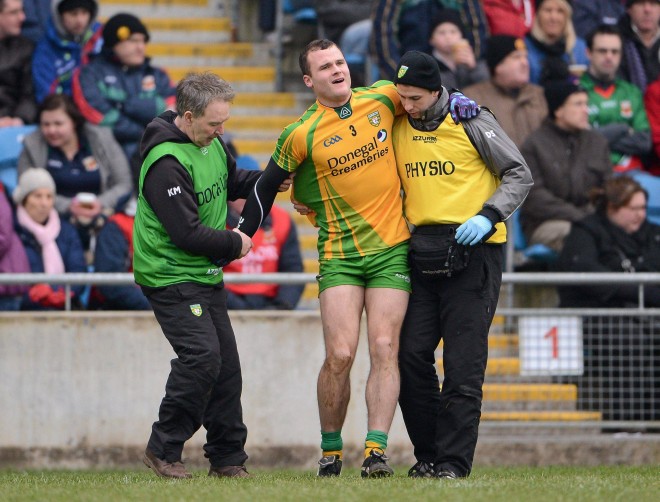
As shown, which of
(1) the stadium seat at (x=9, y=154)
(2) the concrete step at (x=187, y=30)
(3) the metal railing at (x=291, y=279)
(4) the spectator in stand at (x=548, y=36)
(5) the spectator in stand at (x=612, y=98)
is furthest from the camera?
(2) the concrete step at (x=187, y=30)

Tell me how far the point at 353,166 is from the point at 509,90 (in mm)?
5232

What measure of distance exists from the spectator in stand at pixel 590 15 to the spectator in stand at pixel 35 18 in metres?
5.37

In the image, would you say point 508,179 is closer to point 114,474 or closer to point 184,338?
point 184,338

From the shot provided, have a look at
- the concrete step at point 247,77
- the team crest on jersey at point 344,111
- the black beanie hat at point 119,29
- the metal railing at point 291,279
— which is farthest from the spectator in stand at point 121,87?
the team crest on jersey at point 344,111

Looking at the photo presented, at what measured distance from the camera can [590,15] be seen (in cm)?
1586

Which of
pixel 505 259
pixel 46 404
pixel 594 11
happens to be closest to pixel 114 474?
pixel 46 404

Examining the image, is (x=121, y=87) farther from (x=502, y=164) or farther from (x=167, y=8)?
(x=502, y=164)

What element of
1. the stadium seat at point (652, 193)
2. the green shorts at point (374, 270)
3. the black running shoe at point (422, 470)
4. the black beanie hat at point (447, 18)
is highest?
the black beanie hat at point (447, 18)

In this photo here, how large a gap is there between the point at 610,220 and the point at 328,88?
433 cm

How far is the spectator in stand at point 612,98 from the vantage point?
14305 millimetres

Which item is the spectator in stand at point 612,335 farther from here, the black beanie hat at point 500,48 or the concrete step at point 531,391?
the black beanie hat at point 500,48

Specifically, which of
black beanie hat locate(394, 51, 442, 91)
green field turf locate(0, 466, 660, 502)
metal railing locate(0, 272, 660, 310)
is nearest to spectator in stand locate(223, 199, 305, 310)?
metal railing locate(0, 272, 660, 310)

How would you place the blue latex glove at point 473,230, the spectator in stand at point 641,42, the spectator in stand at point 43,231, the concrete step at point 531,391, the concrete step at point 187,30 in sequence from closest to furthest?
the blue latex glove at point 473,230 < the concrete step at point 531,391 < the spectator in stand at point 43,231 < the spectator in stand at point 641,42 < the concrete step at point 187,30

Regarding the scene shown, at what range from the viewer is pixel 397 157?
888 cm
